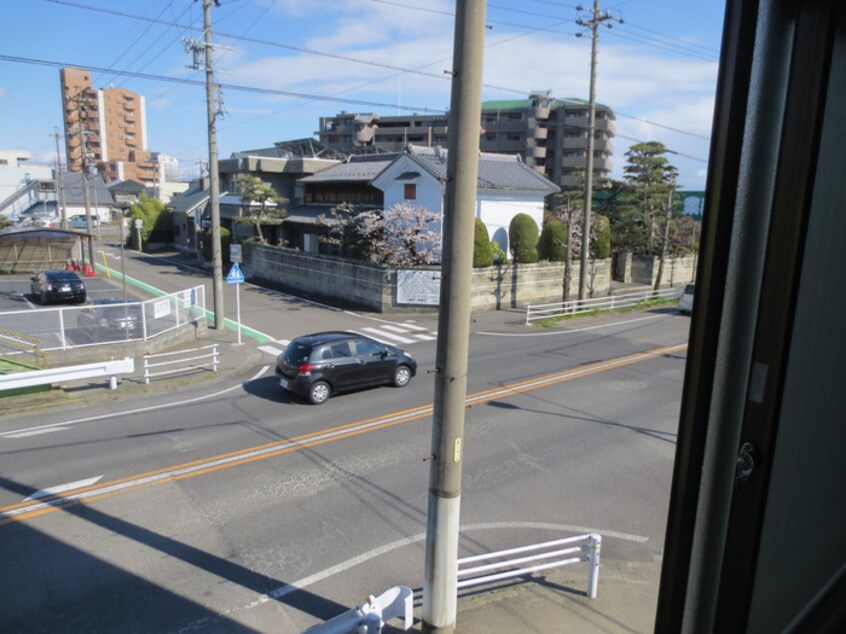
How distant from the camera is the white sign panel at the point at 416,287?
2644cm

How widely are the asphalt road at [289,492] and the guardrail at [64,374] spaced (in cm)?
95

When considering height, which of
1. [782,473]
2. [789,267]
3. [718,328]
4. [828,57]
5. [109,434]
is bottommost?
[109,434]

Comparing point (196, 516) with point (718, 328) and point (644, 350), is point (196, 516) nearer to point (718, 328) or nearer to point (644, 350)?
point (718, 328)

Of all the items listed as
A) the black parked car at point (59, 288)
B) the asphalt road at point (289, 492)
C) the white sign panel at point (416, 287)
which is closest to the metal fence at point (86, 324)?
the asphalt road at point (289, 492)

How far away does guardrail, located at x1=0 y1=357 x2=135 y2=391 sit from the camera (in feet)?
44.7

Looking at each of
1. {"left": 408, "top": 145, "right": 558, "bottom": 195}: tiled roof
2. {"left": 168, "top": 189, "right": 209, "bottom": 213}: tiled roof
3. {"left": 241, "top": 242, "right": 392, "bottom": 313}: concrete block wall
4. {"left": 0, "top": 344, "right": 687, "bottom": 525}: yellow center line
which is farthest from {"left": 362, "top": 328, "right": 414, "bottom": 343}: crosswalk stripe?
{"left": 168, "top": 189, "right": 209, "bottom": 213}: tiled roof

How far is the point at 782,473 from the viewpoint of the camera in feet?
5.99

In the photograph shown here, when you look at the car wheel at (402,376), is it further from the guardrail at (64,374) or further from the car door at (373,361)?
the guardrail at (64,374)

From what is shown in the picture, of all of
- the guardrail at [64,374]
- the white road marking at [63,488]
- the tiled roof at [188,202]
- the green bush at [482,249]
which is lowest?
the white road marking at [63,488]

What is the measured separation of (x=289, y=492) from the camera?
30.2 ft

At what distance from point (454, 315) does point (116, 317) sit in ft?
51.9

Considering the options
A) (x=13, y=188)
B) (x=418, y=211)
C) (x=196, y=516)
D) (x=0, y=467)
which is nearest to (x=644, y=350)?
(x=418, y=211)

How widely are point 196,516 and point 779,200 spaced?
8587 mm

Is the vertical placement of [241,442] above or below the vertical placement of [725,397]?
below
